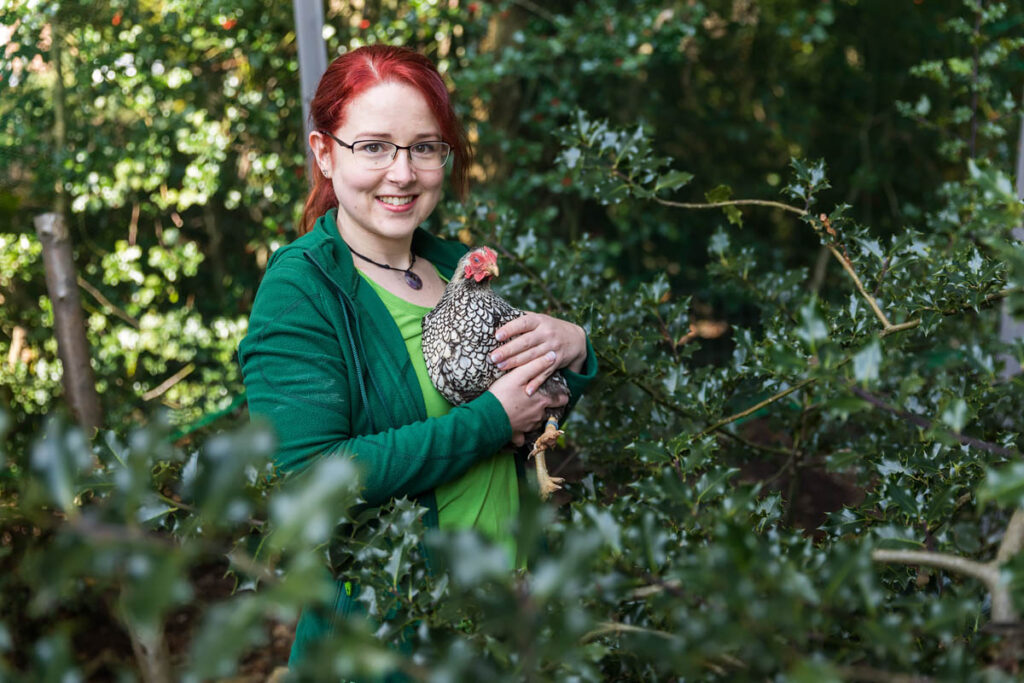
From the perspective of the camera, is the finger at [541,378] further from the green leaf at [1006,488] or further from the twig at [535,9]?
the twig at [535,9]

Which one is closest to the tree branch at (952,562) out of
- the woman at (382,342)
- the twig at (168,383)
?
the woman at (382,342)

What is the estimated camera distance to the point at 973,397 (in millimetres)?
1825

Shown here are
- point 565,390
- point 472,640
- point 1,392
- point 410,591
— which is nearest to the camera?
point 472,640

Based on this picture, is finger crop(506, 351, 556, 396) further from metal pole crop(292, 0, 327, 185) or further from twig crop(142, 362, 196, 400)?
twig crop(142, 362, 196, 400)

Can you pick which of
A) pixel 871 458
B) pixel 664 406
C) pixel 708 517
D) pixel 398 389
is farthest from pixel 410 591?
pixel 664 406

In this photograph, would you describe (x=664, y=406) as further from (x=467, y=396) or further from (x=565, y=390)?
(x=467, y=396)

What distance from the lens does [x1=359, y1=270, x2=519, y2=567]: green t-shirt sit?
5.45 feet

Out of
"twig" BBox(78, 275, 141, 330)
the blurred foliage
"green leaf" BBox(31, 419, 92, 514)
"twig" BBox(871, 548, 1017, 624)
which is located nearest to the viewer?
"green leaf" BBox(31, 419, 92, 514)

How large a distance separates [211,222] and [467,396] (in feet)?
11.9

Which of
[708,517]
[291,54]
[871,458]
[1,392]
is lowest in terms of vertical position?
[1,392]

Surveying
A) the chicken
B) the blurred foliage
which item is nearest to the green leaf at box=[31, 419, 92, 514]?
the blurred foliage

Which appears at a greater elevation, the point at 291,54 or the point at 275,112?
the point at 291,54

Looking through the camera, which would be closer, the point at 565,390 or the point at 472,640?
the point at 472,640

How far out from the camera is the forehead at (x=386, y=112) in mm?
1684
